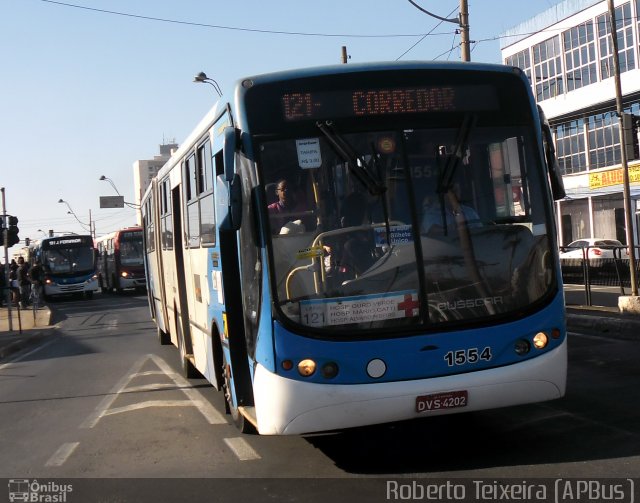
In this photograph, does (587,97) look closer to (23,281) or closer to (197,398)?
(23,281)

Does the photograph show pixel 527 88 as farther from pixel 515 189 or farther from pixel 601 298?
pixel 601 298

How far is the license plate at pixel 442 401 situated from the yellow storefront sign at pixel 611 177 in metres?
31.8

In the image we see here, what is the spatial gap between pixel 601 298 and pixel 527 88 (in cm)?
1400

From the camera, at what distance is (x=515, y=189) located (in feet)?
21.6

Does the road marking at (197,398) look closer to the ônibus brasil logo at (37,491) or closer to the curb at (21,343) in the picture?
the ônibus brasil logo at (37,491)

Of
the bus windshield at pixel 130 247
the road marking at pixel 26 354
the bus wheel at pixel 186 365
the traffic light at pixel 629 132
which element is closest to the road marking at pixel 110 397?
Answer: the bus wheel at pixel 186 365

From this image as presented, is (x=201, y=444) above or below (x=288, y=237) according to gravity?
below

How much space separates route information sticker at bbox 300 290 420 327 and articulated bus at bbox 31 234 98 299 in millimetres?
37136

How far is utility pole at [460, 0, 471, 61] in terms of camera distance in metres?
19.7

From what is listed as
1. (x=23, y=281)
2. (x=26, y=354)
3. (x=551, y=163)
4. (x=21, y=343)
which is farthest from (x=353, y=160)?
(x=23, y=281)

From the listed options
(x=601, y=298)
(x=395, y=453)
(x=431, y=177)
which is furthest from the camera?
(x=601, y=298)

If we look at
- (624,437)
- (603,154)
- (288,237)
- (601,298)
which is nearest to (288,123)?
(288,237)

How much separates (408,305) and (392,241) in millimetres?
489

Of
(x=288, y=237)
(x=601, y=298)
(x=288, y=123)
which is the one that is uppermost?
(x=288, y=123)
